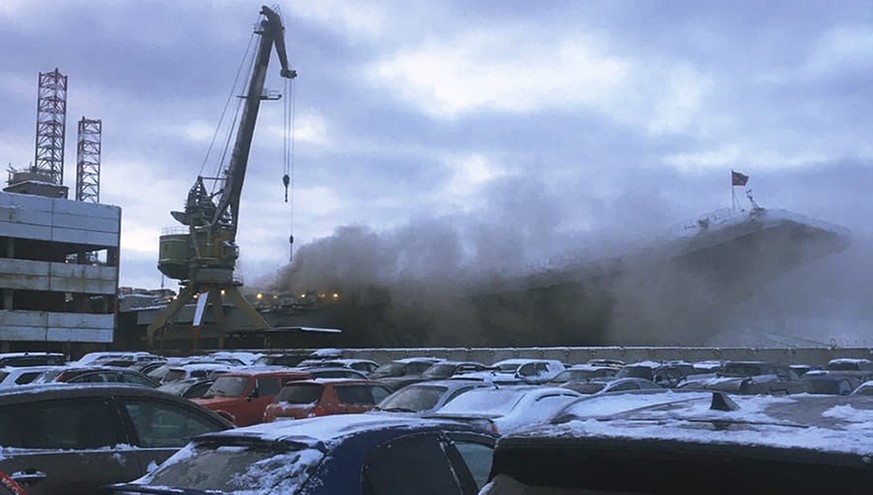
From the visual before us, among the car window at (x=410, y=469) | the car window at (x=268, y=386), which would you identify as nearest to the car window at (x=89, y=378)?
the car window at (x=268, y=386)

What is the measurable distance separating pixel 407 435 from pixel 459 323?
75.5 m

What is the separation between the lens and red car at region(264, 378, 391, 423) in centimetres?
1427

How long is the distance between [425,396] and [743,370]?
14.4m

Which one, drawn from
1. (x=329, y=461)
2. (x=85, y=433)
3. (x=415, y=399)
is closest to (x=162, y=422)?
(x=85, y=433)

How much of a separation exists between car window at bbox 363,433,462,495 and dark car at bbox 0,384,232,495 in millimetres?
2653

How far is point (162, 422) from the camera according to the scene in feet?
24.6

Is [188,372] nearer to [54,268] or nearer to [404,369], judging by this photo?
[404,369]

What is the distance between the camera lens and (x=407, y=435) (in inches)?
219

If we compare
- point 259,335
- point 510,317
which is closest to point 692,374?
point 510,317

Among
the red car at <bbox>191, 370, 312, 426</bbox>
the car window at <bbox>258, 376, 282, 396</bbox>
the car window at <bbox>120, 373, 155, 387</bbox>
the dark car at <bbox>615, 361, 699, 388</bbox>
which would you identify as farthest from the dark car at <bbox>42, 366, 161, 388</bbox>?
the dark car at <bbox>615, 361, 699, 388</bbox>

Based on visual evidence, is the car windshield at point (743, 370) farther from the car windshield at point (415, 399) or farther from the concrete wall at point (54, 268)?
the concrete wall at point (54, 268)

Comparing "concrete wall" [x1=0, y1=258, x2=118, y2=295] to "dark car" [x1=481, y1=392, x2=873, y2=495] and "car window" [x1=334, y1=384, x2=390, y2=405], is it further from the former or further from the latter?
"dark car" [x1=481, y1=392, x2=873, y2=495]

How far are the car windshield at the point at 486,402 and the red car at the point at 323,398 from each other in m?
3.01

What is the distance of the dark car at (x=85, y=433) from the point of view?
649cm
